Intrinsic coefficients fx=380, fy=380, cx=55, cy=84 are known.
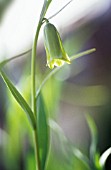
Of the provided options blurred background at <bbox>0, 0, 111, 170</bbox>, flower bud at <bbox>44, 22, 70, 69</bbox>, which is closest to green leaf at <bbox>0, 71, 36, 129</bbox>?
flower bud at <bbox>44, 22, 70, 69</bbox>

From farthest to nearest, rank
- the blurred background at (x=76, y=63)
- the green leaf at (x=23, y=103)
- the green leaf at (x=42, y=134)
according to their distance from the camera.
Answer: the blurred background at (x=76, y=63) < the green leaf at (x=42, y=134) < the green leaf at (x=23, y=103)

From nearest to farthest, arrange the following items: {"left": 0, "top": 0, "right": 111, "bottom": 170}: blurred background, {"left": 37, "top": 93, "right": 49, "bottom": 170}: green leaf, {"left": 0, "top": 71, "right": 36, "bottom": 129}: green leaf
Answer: {"left": 0, "top": 71, "right": 36, "bottom": 129}: green leaf, {"left": 37, "top": 93, "right": 49, "bottom": 170}: green leaf, {"left": 0, "top": 0, "right": 111, "bottom": 170}: blurred background

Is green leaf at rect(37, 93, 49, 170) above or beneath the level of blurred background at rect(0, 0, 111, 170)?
above

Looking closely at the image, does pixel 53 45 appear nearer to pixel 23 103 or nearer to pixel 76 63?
pixel 23 103

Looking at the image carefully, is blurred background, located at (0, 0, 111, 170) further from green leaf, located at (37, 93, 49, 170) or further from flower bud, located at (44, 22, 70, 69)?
flower bud, located at (44, 22, 70, 69)

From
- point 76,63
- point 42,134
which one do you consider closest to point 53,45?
point 42,134

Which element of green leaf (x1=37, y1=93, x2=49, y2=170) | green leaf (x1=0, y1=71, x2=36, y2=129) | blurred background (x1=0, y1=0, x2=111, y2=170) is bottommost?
blurred background (x1=0, y1=0, x2=111, y2=170)

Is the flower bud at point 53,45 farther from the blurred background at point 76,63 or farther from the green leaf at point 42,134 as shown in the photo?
the blurred background at point 76,63

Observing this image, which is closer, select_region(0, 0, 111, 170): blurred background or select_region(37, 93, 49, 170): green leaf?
select_region(37, 93, 49, 170): green leaf

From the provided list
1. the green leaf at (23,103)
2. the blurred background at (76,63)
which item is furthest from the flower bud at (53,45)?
the blurred background at (76,63)

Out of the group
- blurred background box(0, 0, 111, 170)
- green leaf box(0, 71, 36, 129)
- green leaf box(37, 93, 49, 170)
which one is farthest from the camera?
blurred background box(0, 0, 111, 170)

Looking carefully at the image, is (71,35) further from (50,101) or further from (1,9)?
(50,101)
